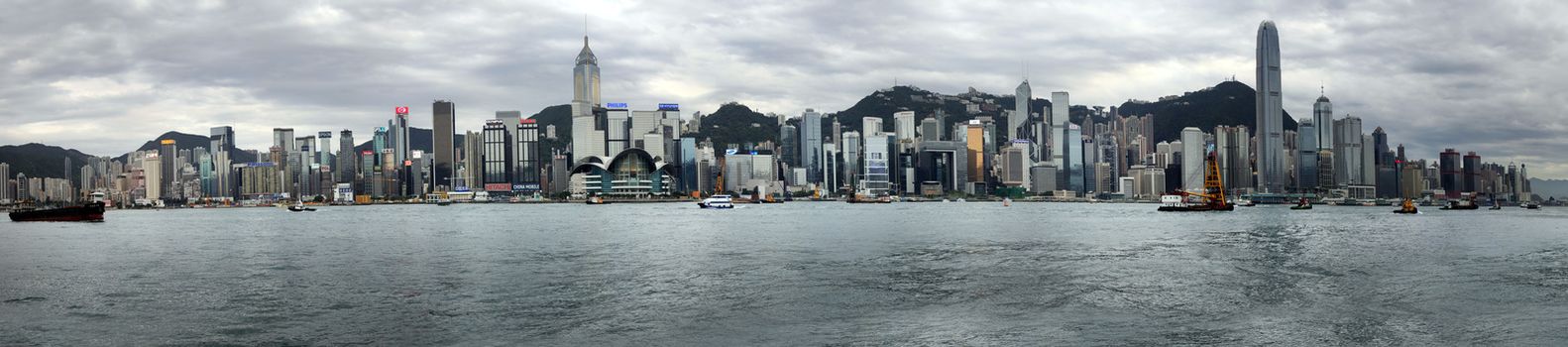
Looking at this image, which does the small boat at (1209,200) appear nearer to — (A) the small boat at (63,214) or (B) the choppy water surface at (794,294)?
(B) the choppy water surface at (794,294)

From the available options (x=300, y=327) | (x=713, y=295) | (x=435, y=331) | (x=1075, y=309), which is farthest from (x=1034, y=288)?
(x=300, y=327)

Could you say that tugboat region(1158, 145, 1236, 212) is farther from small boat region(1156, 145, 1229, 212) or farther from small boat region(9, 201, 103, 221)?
small boat region(9, 201, 103, 221)

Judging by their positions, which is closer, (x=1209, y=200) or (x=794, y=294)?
(x=794, y=294)

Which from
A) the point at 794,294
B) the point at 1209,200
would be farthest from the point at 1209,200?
the point at 794,294

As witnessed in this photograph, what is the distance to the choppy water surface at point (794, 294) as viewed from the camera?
27547 millimetres

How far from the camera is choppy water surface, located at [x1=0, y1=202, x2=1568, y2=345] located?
→ 90.4 feet

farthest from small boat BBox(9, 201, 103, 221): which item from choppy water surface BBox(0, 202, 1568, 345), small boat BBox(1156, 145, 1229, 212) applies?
small boat BBox(1156, 145, 1229, 212)

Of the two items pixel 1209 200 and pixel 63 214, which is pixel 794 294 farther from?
pixel 1209 200

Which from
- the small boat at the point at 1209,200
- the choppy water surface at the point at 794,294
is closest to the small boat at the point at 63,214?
the choppy water surface at the point at 794,294

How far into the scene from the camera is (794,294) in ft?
120

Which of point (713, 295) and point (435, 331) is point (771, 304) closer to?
point (713, 295)

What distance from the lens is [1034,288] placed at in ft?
125

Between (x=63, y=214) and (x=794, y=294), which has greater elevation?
(x=63, y=214)

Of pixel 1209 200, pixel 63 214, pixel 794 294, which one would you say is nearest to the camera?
pixel 794 294
